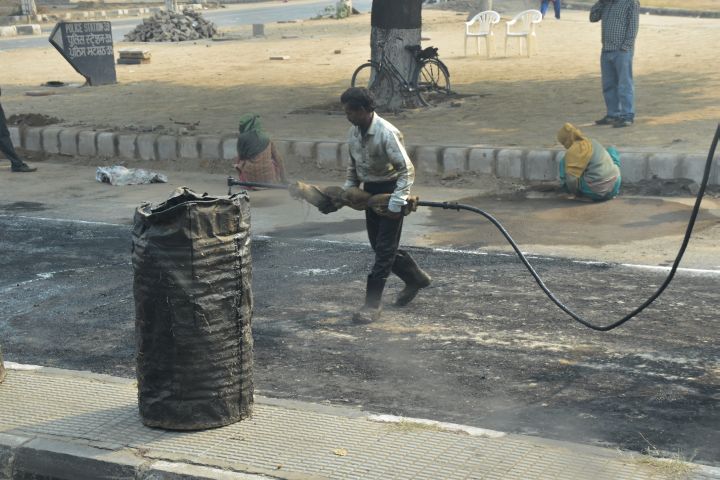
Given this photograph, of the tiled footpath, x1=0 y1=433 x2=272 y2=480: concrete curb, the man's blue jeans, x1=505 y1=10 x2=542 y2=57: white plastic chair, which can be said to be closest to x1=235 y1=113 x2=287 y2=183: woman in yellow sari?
the man's blue jeans

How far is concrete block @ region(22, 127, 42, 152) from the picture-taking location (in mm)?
14984

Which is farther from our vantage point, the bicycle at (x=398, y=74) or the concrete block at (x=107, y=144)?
the bicycle at (x=398, y=74)

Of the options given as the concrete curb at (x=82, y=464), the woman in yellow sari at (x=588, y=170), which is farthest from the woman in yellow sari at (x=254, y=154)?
the concrete curb at (x=82, y=464)

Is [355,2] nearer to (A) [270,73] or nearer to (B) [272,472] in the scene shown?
(A) [270,73]

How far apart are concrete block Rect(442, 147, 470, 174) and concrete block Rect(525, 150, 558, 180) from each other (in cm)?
75

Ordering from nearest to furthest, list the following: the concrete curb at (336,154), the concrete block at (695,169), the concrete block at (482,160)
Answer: the concrete block at (695,169)
the concrete curb at (336,154)
the concrete block at (482,160)

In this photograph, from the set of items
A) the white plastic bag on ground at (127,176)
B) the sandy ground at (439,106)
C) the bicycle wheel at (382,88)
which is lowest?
the white plastic bag on ground at (127,176)

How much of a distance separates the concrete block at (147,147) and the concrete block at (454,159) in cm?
403

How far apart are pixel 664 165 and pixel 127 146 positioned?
6.90 m

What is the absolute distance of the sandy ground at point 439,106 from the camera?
521 inches

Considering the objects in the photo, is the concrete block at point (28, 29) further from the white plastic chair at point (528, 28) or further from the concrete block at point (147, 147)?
the concrete block at point (147, 147)

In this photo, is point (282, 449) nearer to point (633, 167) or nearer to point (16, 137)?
point (633, 167)

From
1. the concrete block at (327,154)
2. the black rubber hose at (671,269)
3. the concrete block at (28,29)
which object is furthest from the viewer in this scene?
the concrete block at (28,29)

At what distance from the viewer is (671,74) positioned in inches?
673
